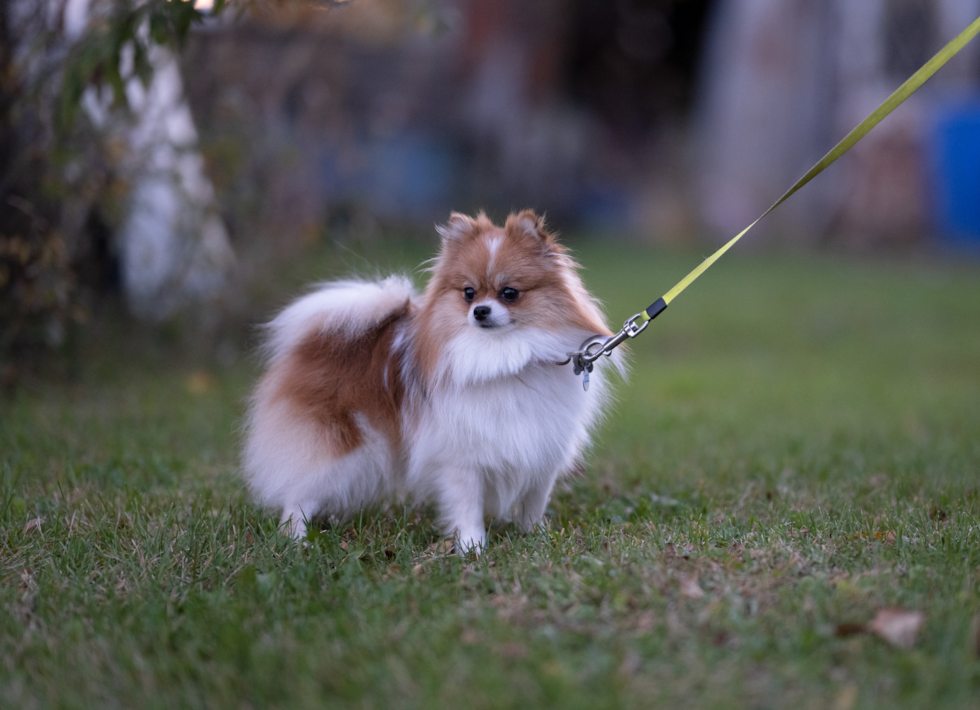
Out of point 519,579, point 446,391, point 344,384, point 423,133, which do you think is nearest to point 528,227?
point 446,391

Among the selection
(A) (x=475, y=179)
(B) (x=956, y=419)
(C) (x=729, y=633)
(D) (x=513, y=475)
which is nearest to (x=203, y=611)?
(D) (x=513, y=475)

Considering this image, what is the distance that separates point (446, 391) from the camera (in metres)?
3.06

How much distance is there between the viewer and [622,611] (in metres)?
2.34

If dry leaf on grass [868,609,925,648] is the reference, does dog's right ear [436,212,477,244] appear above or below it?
above

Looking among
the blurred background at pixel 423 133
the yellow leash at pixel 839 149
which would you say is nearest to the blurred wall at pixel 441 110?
the blurred background at pixel 423 133

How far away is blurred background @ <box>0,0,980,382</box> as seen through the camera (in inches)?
201

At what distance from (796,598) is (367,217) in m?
5.22

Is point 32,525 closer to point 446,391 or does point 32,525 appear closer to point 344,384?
point 344,384

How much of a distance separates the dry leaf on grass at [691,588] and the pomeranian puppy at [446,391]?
758 millimetres

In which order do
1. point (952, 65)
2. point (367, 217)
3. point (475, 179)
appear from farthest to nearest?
point (475, 179) < point (952, 65) < point (367, 217)

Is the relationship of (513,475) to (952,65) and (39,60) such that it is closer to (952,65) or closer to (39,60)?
(39,60)

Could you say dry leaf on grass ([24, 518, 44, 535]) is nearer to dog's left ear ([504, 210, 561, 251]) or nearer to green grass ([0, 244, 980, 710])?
green grass ([0, 244, 980, 710])

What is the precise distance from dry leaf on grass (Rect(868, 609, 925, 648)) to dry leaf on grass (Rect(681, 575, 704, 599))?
1.45 feet

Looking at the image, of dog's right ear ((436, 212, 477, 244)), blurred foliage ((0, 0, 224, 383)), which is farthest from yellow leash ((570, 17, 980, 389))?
blurred foliage ((0, 0, 224, 383))
